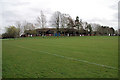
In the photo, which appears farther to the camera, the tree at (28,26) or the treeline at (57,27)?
the tree at (28,26)

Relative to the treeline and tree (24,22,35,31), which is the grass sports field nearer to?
the treeline

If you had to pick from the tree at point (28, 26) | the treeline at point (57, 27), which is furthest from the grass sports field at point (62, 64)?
the tree at point (28, 26)

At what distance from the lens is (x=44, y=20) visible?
62.6 metres

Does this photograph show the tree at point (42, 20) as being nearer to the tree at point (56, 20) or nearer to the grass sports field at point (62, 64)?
the tree at point (56, 20)

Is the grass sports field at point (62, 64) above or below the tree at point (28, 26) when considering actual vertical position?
below

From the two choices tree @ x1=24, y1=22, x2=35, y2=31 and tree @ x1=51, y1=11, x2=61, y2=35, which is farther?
tree @ x1=24, y1=22, x2=35, y2=31

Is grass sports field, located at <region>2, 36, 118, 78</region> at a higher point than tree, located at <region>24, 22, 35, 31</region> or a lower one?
lower

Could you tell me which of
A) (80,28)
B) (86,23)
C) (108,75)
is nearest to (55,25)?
(80,28)

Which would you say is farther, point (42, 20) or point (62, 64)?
point (42, 20)

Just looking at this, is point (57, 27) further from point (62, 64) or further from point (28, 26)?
point (62, 64)

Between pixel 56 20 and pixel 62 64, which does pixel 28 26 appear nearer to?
pixel 56 20

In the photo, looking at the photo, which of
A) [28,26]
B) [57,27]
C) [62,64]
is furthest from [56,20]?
[62,64]

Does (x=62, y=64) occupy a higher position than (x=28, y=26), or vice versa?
(x=28, y=26)

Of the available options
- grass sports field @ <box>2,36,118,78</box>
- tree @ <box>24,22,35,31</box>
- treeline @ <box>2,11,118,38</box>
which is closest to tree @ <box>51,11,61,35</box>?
treeline @ <box>2,11,118,38</box>
